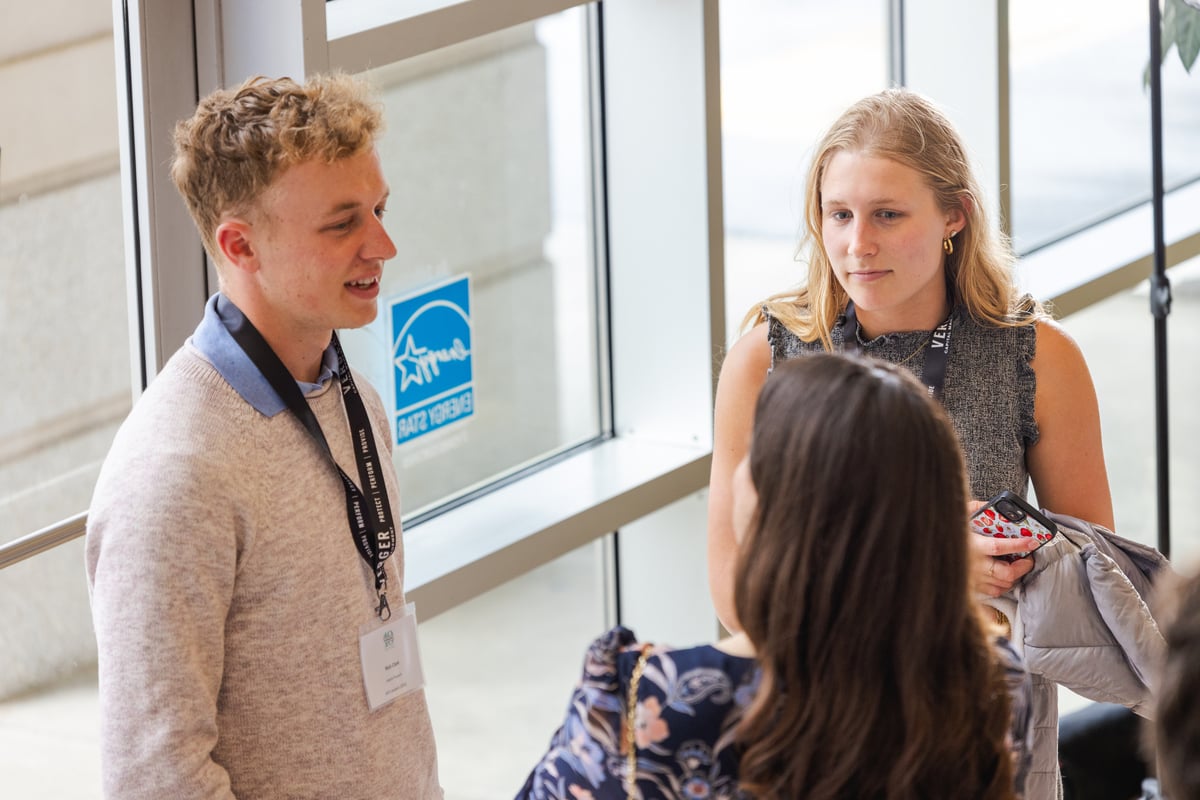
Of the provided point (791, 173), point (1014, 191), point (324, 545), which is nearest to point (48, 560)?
point (324, 545)

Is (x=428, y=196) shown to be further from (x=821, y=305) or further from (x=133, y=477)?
(x=133, y=477)

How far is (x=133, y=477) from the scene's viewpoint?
62.2 inches

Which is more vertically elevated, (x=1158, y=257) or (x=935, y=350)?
(x=935, y=350)

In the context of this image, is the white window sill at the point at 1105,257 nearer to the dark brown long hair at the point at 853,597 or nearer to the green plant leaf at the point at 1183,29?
the green plant leaf at the point at 1183,29

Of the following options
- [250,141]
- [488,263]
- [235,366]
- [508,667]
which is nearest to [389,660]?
[235,366]

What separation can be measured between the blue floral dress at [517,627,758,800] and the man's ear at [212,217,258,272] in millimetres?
745

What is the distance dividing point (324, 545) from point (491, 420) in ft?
6.17

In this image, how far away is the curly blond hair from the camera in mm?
1747

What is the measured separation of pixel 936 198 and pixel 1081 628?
0.72 m

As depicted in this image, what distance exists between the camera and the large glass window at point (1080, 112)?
5.36 meters

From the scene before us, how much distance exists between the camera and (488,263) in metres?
3.58

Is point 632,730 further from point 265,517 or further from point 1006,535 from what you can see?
point 1006,535

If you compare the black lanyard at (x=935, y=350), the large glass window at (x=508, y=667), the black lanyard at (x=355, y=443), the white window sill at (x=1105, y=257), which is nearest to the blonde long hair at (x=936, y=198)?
the black lanyard at (x=935, y=350)

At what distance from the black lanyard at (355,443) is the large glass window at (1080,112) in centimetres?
390
